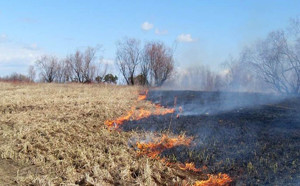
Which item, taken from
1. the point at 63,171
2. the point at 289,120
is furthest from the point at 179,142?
the point at 289,120

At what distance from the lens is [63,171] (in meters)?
5.49

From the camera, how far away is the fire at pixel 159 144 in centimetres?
684

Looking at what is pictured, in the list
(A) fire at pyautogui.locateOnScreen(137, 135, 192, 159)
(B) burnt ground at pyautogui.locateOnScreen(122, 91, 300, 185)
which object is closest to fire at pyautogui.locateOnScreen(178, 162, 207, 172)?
(B) burnt ground at pyautogui.locateOnScreen(122, 91, 300, 185)

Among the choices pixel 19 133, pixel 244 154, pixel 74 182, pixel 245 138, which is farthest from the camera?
pixel 19 133

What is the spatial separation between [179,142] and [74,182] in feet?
10.7

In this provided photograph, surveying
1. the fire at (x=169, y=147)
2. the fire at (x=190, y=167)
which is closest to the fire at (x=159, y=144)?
the fire at (x=169, y=147)

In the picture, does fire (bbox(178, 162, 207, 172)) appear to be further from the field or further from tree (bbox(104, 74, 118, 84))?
tree (bbox(104, 74, 118, 84))

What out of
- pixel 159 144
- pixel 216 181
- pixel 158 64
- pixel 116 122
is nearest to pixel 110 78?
pixel 158 64

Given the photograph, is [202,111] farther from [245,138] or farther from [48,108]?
[48,108]

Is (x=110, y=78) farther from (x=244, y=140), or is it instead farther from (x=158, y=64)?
(x=244, y=140)

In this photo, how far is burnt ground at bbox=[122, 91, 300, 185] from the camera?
5.34 metres

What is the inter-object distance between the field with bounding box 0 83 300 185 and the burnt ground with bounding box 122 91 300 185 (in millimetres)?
18

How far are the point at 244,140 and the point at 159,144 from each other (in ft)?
7.24

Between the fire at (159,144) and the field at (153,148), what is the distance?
1.0 inches
